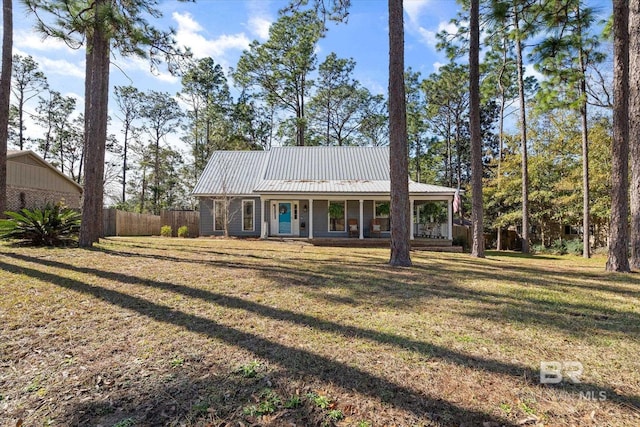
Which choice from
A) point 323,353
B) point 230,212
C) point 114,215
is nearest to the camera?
point 323,353

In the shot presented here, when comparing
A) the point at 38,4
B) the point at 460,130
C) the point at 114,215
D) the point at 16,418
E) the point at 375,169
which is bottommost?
the point at 16,418

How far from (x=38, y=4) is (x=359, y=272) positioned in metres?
9.43

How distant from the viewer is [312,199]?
14.8 m

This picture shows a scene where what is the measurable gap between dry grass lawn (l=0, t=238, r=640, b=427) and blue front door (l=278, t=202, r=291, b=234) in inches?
443

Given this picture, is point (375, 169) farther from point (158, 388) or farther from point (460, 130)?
point (158, 388)

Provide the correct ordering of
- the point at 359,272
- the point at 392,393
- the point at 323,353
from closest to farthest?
the point at 392,393, the point at 323,353, the point at 359,272

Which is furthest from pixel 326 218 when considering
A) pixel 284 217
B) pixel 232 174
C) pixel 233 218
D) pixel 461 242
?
pixel 461 242

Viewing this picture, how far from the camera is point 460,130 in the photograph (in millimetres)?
26484

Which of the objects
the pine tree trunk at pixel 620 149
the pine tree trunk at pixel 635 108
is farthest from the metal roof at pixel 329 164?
the pine tree trunk at pixel 635 108

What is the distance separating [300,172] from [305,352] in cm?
1535

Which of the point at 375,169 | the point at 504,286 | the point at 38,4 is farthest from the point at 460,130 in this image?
the point at 38,4

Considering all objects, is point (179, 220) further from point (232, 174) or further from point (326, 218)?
point (326, 218)

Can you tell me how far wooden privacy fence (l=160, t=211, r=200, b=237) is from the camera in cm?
1934

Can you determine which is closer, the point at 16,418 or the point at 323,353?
the point at 16,418
